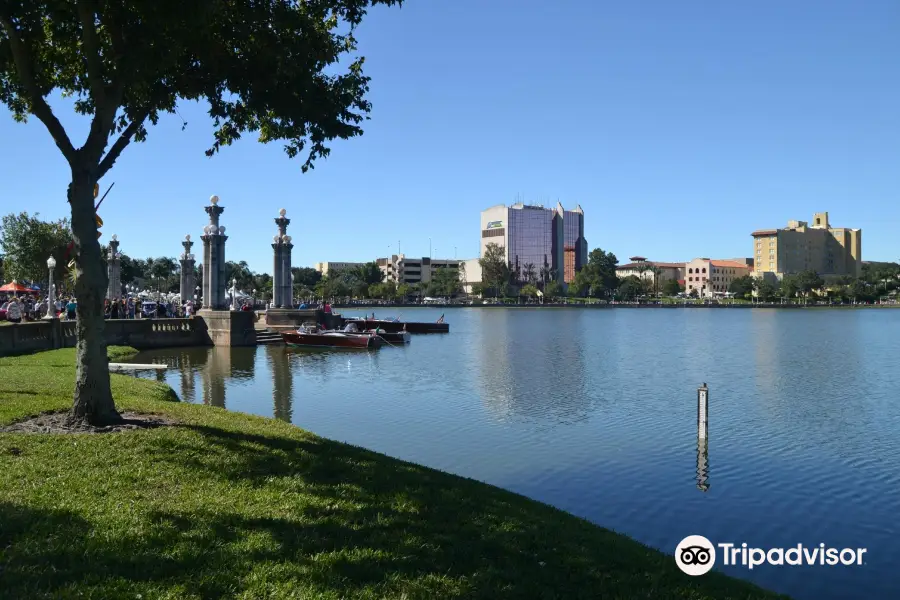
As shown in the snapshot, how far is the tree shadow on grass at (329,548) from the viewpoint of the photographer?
5836mm

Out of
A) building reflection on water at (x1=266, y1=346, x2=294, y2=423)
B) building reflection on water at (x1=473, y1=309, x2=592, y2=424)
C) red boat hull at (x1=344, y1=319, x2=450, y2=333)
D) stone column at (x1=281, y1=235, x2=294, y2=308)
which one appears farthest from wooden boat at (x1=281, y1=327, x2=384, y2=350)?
red boat hull at (x1=344, y1=319, x2=450, y2=333)

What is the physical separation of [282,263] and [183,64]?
45794 millimetres

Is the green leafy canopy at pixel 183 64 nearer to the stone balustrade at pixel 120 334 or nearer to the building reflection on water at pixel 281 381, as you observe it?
the building reflection on water at pixel 281 381

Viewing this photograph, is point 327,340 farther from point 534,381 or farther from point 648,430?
point 648,430

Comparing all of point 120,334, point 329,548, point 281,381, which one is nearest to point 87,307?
point 329,548

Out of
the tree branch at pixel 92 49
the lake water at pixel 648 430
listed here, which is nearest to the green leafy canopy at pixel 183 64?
the tree branch at pixel 92 49

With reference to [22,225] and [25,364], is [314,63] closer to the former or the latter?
[25,364]

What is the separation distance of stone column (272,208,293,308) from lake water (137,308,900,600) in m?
14.8

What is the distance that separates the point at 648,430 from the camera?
66.5ft

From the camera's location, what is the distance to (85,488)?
7.88 meters

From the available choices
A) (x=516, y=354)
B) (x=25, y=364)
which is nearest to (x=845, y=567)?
(x=25, y=364)

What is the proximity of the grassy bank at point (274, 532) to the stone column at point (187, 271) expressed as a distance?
57529mm

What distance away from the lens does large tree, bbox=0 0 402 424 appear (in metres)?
10.7

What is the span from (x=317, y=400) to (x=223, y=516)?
18280mm
